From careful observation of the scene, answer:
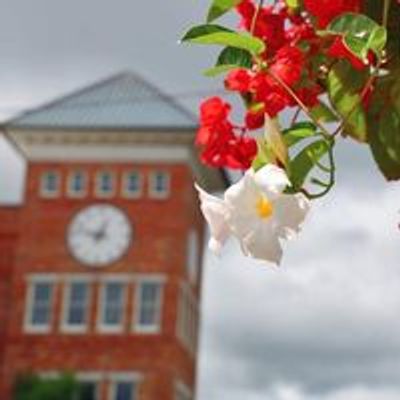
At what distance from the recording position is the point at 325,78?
48.6 inches

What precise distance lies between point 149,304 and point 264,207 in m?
30.8

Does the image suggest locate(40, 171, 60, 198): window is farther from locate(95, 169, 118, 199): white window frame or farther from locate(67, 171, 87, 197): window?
locate(95, 169, 118, 199): white window frame

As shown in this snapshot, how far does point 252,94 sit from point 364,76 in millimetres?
129

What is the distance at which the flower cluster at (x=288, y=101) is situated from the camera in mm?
1095

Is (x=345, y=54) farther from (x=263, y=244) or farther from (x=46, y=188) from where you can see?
(x=46, y=188)

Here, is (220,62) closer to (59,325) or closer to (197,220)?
(59,325)

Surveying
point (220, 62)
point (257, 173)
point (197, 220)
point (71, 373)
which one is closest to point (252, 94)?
point (220, 62)

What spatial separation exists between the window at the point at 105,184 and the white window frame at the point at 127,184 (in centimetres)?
30

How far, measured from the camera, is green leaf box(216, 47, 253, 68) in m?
1.21

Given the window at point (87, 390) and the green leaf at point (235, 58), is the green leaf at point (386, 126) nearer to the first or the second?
the green leaf at point (235, 58)

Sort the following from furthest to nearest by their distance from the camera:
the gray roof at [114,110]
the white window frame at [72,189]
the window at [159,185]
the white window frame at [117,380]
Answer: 1. the gray roof at [114,110]
2. the white window frame at [72,189]
3. the window at [159,185]
4. the white window frame at [117,380]

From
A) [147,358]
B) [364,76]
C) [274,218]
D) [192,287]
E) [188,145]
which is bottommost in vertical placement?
[274,218]

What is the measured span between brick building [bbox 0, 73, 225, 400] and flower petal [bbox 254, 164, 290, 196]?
30.2 metres

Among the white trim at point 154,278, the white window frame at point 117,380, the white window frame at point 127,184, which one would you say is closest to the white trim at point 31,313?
the white window frame at point 117,380
